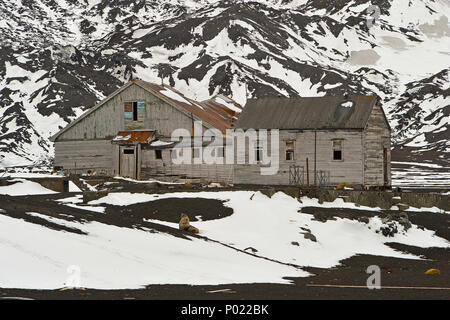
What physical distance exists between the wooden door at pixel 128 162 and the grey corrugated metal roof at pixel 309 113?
7.63 m

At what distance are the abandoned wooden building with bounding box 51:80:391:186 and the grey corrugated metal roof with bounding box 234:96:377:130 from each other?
6 centimetres

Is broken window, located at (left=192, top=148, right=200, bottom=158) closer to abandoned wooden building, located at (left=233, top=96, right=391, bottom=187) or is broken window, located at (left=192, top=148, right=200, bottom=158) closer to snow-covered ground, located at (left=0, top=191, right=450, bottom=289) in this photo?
abandoned wooden building, located at (left=233, top=96, right=391, bottom=187)

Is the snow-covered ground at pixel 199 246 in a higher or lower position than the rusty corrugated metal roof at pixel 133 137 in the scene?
lower

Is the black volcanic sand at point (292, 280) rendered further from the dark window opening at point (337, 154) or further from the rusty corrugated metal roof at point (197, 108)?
the rusty corrugated metal roof at point (197, 108)

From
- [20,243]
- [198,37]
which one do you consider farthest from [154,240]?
[198,37]

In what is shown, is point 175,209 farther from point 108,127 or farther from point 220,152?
point 108,127

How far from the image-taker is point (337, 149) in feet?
126

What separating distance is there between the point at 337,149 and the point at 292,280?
23.3 m

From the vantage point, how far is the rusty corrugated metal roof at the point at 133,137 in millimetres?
42531

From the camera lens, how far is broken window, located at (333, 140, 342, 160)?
38469 mm

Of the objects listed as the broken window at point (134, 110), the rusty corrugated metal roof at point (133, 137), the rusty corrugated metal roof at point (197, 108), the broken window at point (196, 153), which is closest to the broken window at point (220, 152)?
the broken window at point (196, 153)

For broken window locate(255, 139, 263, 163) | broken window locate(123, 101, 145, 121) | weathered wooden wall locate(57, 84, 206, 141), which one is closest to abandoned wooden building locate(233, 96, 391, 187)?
broken window locate(255, 139, 263, 163)
